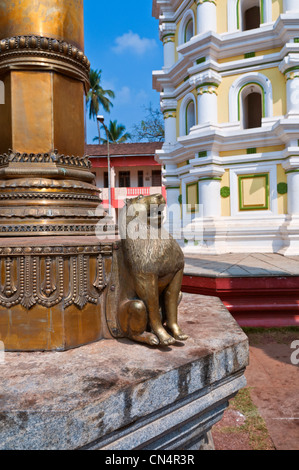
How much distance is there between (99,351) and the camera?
1.67 m

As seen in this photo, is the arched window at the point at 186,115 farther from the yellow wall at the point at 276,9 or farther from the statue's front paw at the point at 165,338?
the statue's front paw at the point at 165,338

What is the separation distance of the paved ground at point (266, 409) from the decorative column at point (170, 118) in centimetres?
796

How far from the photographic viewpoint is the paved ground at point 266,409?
6.65 ft

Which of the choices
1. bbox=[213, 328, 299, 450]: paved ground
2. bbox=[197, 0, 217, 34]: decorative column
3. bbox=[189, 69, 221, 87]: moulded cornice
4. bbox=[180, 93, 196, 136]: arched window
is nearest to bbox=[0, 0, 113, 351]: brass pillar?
bbox=[213, 328, 299, 450]: paved ground

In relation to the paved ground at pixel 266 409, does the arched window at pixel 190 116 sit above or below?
above

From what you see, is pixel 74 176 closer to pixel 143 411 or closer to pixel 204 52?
pixel 143 411

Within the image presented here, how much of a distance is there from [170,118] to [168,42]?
Result: 230 centimetres

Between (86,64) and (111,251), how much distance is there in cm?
149

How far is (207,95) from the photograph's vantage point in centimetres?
841

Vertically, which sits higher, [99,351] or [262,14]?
[262,14]

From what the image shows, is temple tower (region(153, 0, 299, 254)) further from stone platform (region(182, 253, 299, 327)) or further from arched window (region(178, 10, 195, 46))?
stone platform (region(182, 253, 299, 327))

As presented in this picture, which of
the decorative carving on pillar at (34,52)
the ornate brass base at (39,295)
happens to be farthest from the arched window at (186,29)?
the ornate brass base at (39,295)

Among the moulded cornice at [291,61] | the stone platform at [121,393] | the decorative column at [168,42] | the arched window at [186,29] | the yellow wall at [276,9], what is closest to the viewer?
the stone platform at [121,393]
